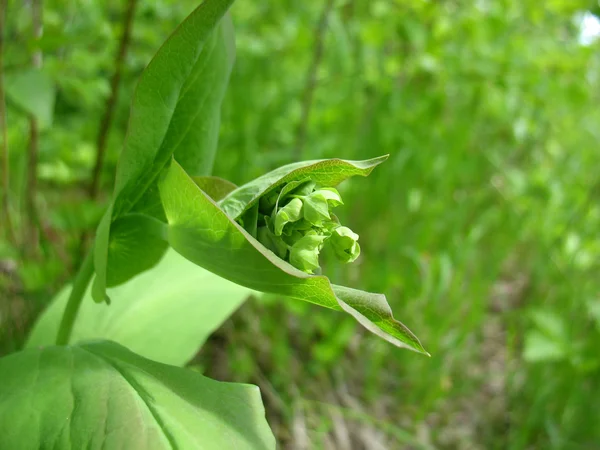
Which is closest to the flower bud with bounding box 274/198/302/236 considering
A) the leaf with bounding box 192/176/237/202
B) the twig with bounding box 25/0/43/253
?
the leaf with bounding box 192/176/237/202

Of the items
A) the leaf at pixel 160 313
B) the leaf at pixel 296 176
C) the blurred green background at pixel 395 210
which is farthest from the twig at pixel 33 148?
the leaf at pixel 296 176

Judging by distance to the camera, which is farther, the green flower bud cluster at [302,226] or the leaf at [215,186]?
the leaf at [215,186]

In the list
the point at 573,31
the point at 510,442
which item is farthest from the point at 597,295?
the point at 573,31

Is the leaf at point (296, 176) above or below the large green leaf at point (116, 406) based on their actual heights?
above

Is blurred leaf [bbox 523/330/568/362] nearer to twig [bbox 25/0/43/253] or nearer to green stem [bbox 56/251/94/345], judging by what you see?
green stem [bbox 56/251/94/345]

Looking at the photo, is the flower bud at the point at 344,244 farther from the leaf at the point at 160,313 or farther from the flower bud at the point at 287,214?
the leaf at the point at 160,313

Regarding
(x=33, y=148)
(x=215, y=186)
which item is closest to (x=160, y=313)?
(x=215, y=186)

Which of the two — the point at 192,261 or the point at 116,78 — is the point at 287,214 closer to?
the point at 192,261
